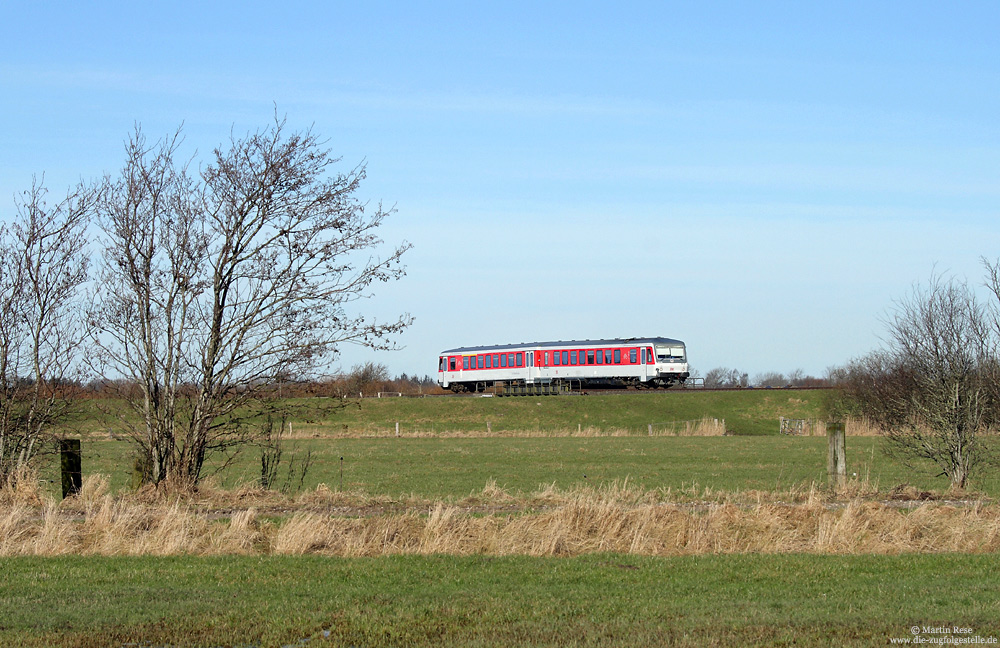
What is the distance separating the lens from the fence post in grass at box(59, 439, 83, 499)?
16.7 metres

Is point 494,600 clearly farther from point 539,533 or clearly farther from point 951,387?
point 951,387

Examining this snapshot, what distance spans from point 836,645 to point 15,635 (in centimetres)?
628

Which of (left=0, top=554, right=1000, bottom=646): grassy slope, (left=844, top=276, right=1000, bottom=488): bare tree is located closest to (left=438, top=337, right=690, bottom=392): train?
(left=844, top=276, right=1000, bottom=488): bare tree

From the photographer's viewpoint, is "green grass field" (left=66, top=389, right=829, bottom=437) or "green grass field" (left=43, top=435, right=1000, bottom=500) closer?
"green grass field" (left=43, top=435, right=1000, bottom=500)

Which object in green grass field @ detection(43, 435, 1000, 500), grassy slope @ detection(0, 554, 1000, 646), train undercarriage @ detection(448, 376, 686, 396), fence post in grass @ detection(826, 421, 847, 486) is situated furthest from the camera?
train undercarriage @ detection(448, 376, 686, 396)

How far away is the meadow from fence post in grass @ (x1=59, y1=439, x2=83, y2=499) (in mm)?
345

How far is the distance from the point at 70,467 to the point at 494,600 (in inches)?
460

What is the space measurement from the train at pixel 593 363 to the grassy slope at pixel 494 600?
49.7 meters

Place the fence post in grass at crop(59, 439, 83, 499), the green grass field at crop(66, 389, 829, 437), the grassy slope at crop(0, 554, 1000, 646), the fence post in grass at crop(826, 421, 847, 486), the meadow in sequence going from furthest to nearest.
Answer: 1. the green grass field at crop(66, 389, 829, 437)
2. the fence post in grass at crop(826, 421, 847, 486)
3. the fence post in grass at crop(59, 439, 83, 499)
4. the meadow
5. the grassy slope at crop(0, 554, 1000, 646)

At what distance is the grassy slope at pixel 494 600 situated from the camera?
23.5 feet

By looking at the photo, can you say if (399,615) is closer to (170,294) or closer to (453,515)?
(453,515)

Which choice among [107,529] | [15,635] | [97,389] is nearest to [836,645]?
[15,635]

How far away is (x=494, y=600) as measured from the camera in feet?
27.0

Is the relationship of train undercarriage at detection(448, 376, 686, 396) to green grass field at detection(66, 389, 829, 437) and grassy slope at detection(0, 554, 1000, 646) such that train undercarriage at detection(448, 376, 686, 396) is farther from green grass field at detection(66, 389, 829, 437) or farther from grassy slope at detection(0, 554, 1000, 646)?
grassy slope at detection(0, 554, 1000, 646)
